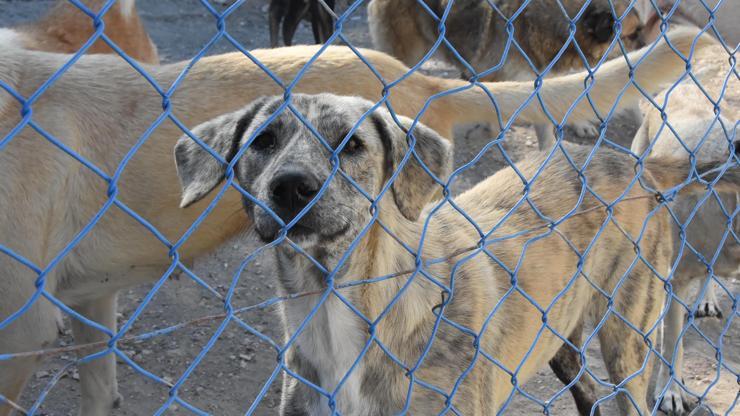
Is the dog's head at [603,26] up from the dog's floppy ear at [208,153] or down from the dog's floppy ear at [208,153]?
down

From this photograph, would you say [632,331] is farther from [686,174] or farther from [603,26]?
[603,26]

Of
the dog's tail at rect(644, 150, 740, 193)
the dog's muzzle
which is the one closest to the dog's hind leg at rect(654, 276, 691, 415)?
the dog's tail at rect(644, 150, 740, 193)

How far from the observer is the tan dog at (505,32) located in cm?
566

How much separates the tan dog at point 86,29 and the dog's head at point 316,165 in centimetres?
188

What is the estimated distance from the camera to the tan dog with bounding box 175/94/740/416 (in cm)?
187

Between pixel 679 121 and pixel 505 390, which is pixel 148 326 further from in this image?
pixel 679 121

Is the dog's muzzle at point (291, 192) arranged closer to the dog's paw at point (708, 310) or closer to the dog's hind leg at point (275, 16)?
the dog's paw at point (708, 310)

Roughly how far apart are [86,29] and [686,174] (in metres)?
2.82

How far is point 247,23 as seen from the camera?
369 inches

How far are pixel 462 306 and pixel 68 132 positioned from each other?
1503 millimetres

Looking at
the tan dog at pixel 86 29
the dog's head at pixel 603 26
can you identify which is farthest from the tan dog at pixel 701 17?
the tan dog at pixel 86 29

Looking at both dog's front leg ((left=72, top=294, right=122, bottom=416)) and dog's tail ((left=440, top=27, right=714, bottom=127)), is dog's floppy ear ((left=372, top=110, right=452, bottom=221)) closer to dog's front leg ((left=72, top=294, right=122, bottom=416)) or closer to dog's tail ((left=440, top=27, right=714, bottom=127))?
dog's tail ((left=440, top=27, right=714, bottom=127))

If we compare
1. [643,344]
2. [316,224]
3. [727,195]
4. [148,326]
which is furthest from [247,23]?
[316,224]

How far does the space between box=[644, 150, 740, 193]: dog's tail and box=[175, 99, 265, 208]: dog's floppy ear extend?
160 cm
